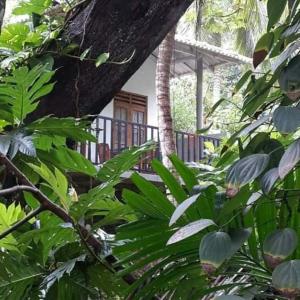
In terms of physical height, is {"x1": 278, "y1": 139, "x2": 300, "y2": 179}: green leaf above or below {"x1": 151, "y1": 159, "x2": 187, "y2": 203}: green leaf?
above

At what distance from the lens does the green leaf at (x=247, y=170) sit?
2.19ft

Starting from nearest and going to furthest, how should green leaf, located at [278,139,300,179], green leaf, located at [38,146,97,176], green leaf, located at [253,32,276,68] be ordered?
green leaf, located at [278,139,300,179] < green leaf, located at [253,32,276,68] < green leaf, located at [38,146,97,176]

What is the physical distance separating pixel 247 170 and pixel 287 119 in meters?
0.08

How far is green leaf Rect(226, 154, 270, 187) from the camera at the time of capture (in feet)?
2.19

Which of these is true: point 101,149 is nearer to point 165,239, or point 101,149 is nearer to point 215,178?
point 215,178

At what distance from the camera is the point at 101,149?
7352 millimetres

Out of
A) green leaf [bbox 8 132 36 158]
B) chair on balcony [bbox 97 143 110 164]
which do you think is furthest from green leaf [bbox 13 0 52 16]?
chair on balcony [bbox 97 143 110 164]

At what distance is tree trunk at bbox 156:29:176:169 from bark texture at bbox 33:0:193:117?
2.49 metres

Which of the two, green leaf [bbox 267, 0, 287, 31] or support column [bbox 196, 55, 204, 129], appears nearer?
green leaf [bbox 267, 0, 287, 31]

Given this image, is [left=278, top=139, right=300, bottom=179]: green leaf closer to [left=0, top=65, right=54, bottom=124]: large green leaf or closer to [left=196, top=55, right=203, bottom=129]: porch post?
[left=0, top=65, right=54, bottom=124]: large green leaf

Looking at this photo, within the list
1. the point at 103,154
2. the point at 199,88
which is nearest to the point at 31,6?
the point at 103,154

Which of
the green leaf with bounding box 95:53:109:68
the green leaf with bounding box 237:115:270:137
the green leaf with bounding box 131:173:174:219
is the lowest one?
the green leaf with bounding box 131:173:174:219

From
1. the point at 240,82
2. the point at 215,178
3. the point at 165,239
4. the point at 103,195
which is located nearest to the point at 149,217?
the point at 165,239

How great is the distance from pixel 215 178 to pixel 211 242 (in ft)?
2.74
